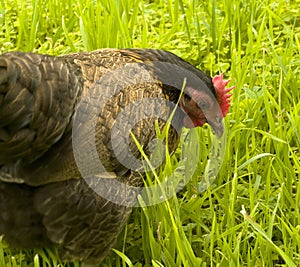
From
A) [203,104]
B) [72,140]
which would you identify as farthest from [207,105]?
[72,140]

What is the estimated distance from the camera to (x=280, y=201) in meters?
3.37

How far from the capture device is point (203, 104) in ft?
11.6

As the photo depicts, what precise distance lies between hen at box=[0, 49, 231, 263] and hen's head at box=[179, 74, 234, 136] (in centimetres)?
12

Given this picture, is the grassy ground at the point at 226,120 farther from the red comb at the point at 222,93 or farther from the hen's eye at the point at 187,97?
the hen's eye at the point at 187,97

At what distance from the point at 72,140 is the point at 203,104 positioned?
0.82 m

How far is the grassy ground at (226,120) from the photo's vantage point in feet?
10.1

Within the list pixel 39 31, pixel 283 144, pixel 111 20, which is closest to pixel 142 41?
pixel 111 20

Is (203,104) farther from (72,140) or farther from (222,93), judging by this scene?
(72,140)

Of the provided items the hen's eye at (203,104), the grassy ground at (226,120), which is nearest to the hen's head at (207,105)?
the hen's eye at (203,104)

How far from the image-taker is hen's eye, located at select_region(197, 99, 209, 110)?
353 cm

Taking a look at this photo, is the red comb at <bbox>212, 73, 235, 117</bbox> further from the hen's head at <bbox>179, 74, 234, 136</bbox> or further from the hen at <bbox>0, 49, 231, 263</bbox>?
the hen at <bbox>0, 49, 231, 263</bbox>

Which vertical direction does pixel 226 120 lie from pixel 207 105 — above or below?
below

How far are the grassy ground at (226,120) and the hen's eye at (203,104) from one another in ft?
0.62

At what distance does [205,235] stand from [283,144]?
0.56m
